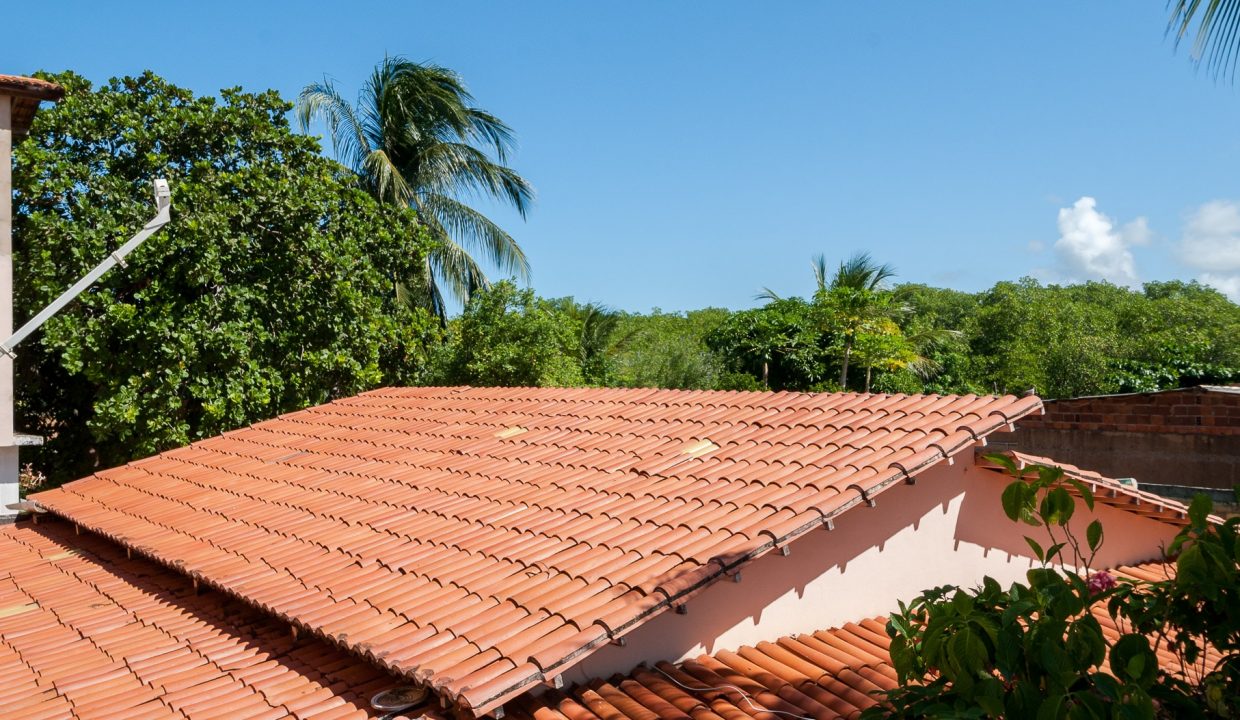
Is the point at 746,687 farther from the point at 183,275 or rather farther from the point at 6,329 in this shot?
the point at 183,275

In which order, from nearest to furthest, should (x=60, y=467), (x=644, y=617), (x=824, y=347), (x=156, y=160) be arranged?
(x=644, y=617) < (x=156, y=160) < (x=60, y=467) < (x=824, y=347)

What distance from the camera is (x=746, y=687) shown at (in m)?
4.82

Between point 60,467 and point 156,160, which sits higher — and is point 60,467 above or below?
below

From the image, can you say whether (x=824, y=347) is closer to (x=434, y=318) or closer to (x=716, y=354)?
(x=716, y=354)

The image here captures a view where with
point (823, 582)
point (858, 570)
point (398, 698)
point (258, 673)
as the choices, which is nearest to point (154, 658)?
point (258, 673)

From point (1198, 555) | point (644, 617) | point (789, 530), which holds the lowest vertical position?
point (644, 617)

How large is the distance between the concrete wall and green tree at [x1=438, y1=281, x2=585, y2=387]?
28.8 feet

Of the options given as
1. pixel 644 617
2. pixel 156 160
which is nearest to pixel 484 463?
pixel 644 617

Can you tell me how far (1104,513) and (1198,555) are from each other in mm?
5475

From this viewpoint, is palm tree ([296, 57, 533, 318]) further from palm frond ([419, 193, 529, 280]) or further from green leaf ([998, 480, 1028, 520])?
green leaf ([998, 480, 1028, 520])

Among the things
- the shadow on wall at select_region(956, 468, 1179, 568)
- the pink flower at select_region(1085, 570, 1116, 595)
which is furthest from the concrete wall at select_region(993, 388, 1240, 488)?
the pink flower at select_region(1085, 570, 1116, 595)

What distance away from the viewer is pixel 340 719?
15.1 feet

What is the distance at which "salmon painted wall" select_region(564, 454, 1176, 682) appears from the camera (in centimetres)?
516

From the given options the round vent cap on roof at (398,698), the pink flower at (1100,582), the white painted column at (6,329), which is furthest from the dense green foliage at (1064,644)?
→ the white painted column at (6,329)
